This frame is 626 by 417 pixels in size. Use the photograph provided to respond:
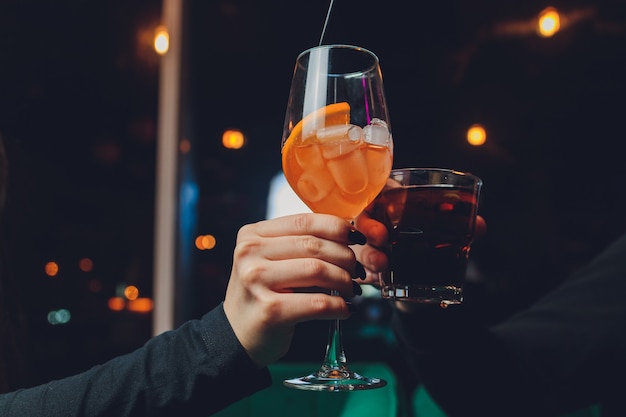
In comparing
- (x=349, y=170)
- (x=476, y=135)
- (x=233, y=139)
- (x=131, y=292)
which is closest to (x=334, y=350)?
(x=349, y=170)

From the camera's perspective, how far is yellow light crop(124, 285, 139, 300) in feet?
10.3

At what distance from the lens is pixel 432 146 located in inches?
181

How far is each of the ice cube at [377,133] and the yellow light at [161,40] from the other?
2.76 metres

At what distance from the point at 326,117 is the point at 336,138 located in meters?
0.04

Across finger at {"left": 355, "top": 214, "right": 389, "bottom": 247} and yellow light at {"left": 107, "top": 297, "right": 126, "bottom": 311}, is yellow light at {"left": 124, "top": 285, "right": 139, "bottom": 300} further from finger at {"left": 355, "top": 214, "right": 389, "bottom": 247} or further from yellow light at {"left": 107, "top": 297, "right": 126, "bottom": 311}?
finger at {"left": 355, "top": 214, "right": 389, "bottom": 247}

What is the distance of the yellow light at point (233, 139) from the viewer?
13.5ft

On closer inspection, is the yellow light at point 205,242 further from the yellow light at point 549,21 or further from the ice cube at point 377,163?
the yellow light at point 549,21

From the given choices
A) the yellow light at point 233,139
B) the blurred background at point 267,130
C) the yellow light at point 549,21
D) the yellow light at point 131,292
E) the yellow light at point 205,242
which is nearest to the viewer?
the blurred background at point 267,130

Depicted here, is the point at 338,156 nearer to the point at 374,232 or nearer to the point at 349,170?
the point at 349,170

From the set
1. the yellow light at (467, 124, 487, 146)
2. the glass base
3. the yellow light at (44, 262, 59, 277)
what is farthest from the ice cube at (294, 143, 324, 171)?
Answer: the yellow light at (467, 124, 487, 146)

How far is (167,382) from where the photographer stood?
2.87 ft

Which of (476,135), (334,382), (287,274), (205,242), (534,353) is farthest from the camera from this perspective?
(476,135)

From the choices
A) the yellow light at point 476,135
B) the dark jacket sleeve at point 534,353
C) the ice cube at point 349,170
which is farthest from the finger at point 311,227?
the yellow light at point 476,135

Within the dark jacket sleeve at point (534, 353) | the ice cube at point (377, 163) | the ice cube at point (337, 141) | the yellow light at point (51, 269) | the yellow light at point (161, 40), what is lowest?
the dark jacket sleeve at point (534, 353)
